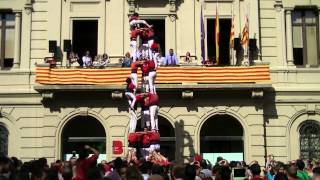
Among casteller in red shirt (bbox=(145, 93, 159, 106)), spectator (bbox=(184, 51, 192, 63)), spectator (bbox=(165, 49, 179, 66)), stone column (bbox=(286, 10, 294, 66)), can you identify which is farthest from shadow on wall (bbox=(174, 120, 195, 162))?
stone column (bbox=(286, 10, 294, 66))

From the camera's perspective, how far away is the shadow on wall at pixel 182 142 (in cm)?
2388

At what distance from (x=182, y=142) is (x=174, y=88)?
2.46 metres

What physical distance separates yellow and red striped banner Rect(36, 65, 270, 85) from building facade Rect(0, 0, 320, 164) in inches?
9.3

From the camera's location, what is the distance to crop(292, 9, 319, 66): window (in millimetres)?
25875

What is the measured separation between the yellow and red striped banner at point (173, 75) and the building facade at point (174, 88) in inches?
9.3

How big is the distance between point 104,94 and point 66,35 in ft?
11.6

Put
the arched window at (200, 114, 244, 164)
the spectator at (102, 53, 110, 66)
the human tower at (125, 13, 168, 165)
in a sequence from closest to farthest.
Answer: the human tower at (125, 13, 168, 165), the spectator at (102, 53, 110, 66), the arched window at (200, 114, 244, 164)

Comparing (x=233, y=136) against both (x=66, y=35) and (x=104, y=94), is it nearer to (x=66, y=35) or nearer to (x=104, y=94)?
(x=104, y=94)

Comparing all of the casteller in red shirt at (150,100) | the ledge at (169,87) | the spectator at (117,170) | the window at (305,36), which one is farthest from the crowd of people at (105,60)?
the spectator at (117,170)

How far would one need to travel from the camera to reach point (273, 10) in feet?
84.7

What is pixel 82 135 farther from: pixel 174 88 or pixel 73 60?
pixel 174 88

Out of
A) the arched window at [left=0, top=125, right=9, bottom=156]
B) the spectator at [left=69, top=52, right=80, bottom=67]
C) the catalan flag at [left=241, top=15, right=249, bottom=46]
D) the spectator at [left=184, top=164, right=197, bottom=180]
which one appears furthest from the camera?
the arched window at [left=0, top=125, right=9, bottom=156]

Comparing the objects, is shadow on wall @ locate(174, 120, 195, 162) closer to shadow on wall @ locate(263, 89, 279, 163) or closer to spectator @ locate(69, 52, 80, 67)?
shadow on wall @ locate(263, 89, 279, 163)

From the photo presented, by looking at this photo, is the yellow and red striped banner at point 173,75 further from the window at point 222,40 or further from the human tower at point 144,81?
the human tower at point 144,81
